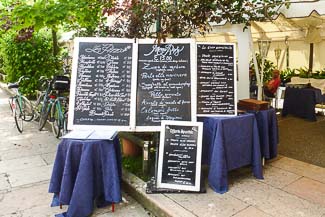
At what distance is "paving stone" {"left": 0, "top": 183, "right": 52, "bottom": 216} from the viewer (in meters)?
3.37

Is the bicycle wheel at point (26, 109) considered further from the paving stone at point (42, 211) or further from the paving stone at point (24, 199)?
the paving stone at point (42, 211)

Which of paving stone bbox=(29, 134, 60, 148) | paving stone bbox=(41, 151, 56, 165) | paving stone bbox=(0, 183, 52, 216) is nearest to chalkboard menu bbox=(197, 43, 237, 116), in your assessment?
paving stone bbox=(0, 183, 52, 216)

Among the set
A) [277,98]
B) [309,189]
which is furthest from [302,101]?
[309,189]

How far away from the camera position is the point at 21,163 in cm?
477

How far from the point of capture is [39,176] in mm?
4246

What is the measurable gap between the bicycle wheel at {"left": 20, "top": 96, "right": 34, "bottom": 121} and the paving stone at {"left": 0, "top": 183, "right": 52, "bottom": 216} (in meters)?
3.71

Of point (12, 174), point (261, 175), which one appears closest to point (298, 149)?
point (261, 175)

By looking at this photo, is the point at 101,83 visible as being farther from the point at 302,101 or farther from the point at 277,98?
the point at 277,98

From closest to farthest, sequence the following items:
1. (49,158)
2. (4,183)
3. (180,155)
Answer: (180,155) < (4,183) < (49,158)

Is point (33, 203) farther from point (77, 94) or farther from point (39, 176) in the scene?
point (77, 94)

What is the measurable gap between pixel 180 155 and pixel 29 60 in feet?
→ 23.7

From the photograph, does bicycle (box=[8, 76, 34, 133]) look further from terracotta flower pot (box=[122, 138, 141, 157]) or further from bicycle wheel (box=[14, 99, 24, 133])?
terracotta flower pot (box=[122, 138, 141, 157])

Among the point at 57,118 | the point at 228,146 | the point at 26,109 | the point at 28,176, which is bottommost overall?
the point at 28,176

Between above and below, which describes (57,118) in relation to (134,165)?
above
